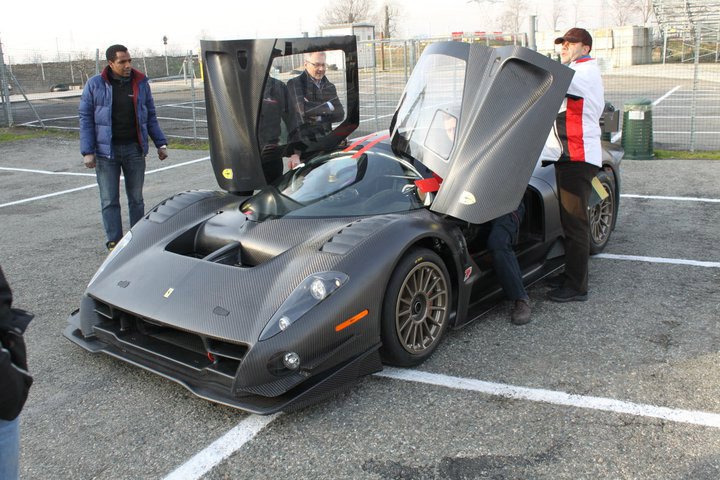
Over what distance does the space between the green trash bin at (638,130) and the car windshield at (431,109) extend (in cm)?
666

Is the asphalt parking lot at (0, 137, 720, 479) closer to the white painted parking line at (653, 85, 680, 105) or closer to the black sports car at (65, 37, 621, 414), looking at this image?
the black sports car at (65, 37, 621, 414)

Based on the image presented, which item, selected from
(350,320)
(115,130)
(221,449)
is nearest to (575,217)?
(350,320)

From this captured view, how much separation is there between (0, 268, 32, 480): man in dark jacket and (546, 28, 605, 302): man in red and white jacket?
387 centimetres

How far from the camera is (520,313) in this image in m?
4.65

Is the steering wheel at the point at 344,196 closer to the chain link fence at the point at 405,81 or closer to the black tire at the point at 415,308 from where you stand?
the black tire at the point at 415,308

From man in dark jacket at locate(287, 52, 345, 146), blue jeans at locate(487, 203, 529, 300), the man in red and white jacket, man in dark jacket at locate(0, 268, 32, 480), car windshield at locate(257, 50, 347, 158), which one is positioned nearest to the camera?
man in dark jacket at locate(0, 268, 32, 480)

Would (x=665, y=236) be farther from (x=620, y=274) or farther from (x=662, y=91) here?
(x=662, y=91)

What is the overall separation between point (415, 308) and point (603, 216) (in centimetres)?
284

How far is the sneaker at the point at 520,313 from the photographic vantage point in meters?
4.63

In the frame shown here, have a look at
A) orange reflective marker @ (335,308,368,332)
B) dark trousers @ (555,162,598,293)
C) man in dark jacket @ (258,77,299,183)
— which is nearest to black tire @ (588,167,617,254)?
dark trousers @ (555,162,598,293)

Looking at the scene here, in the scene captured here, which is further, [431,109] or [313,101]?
[313,101]

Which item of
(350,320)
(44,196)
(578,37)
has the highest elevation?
(578,37)

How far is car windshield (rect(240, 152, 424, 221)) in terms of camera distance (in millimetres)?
4461

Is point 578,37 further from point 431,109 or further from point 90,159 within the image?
point 90,159
